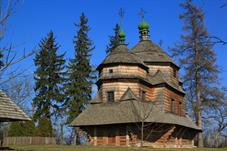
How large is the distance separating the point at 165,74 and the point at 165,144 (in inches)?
308

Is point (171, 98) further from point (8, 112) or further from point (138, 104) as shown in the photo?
point (8, 112)

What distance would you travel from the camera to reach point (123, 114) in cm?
2962

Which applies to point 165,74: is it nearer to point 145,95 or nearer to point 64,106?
point 145,95

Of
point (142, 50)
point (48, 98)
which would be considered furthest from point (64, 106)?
point (142, 50)

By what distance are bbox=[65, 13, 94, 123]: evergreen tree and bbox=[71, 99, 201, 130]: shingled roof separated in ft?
49.2

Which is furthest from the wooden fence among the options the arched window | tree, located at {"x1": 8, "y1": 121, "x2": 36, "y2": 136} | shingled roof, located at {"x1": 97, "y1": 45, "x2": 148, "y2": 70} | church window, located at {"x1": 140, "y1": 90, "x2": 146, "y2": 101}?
church window, located at {"x1": 140, "y1": 90, "x2": 146, "y2": 101}

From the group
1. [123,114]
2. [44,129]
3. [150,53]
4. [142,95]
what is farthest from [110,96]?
[44,129]

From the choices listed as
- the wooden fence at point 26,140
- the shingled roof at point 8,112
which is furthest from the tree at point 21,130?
the shingled roof at point 8,112

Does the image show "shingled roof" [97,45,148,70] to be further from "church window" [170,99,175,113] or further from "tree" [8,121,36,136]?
"tree" [8,121,36,136]

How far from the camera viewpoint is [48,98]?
1879 inches

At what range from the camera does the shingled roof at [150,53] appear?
36031mm

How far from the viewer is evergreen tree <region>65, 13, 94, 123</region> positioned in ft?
155

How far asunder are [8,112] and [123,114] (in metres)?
11.5

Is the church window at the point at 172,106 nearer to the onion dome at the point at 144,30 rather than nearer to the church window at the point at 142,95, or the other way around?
the church window at the point at 142,95
